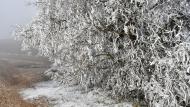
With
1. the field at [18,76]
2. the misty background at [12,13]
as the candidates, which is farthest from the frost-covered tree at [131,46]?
the misty background at [12,13]

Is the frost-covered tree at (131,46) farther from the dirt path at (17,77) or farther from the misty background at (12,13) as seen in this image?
the misty background at (12,13)

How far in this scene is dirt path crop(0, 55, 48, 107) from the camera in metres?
20.6

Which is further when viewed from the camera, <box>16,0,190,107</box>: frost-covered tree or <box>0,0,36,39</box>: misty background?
<box>0,0,36,39</box>: misty background

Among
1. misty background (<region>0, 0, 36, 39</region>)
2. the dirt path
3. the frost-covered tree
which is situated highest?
misty background (<region>0, 0, 36, 39</region>)

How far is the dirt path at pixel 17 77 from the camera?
2062cm

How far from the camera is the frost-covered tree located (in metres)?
17.2

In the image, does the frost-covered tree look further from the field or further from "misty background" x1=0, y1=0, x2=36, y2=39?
"misty background" x1=0, y1=0, x2=36, y2=39

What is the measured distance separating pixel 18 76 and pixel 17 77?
16.1 inches

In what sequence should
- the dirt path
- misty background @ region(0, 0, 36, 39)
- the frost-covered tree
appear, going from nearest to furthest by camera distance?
the frost-covered tree → the dirt path → misty background @ region(0, 0, 36, 39)

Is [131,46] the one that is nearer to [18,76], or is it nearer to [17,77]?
[17,77]

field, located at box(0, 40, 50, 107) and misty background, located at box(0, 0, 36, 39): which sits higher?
misty background, located at box(0, 0, 36, 39)

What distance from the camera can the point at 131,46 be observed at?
18.6 m

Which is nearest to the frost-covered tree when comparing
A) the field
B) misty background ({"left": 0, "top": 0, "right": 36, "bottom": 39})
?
the field

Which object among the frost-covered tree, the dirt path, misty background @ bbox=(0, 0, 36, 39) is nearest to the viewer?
the frost-covered tree
